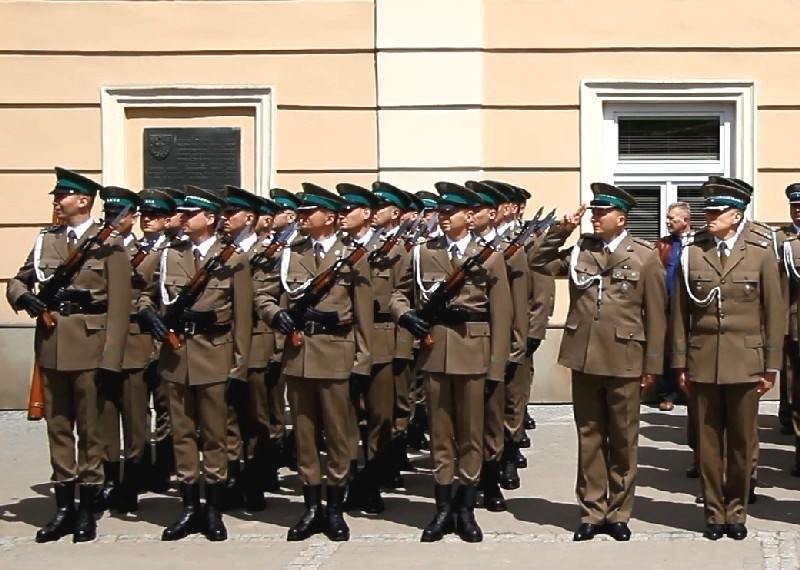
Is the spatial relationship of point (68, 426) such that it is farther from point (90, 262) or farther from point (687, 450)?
point (687, 450)

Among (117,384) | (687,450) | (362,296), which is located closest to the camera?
(362,296)

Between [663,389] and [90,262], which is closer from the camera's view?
[90,262]

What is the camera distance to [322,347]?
334 inches

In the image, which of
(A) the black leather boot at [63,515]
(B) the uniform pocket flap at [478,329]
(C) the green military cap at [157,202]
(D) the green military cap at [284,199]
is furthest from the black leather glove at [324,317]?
(D) the green military cap at [284,199]

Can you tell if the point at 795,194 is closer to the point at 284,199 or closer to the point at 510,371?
the point at 510,371

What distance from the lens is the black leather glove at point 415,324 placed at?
839 cm

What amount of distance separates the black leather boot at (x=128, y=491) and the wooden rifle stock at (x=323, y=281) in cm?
159

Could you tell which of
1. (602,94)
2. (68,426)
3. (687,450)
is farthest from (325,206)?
(602,94)

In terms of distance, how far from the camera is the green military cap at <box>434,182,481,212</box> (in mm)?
8453

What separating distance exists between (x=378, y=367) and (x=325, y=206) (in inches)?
54.0

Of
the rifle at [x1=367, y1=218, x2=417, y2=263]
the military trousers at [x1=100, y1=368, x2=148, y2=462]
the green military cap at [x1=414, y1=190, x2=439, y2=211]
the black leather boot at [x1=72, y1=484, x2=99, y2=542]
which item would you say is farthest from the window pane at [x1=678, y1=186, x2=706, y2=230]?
the black leather boot at [x1=72, y1=484, x2=99, y2=542]

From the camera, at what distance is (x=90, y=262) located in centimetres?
863

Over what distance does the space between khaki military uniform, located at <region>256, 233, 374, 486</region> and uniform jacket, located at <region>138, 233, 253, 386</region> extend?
0.17 meters

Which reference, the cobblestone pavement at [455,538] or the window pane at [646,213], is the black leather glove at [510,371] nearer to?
the cobblestone pavement at [455,538]
